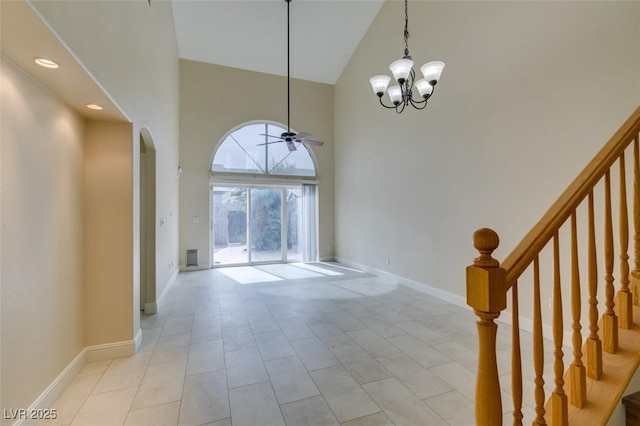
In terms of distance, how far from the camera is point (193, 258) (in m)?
6.82

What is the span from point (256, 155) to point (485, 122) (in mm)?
5323

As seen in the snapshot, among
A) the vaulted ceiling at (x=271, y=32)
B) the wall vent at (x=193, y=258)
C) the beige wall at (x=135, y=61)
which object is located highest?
the vaulted ceiling at (x=271, y=32)

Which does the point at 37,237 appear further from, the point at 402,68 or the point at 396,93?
the point at 396,93

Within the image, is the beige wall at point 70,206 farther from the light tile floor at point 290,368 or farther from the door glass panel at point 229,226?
the door glass panel at point 229,226

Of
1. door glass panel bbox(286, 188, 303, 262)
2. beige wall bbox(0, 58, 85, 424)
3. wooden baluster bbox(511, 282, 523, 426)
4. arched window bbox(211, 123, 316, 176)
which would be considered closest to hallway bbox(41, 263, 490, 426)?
beige wall bbox(0, 58, 85, 424)

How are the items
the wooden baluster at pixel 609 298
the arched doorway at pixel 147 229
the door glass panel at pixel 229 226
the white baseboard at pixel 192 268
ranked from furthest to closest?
1. the door glass panel at pixel 229 226
2. the white baseboard at pixel 192 268
3. the arched doorway at pixel 147 229
4. the wooden baluster at pixel 609 298

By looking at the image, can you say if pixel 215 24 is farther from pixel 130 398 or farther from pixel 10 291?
pixel 130 398

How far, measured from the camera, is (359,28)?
6.52 metres

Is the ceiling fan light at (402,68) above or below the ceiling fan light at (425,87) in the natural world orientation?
above

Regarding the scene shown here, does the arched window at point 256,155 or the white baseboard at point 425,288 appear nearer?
the white baseboard at point 425,288

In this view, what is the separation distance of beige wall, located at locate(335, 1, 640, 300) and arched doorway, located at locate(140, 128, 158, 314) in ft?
13.2

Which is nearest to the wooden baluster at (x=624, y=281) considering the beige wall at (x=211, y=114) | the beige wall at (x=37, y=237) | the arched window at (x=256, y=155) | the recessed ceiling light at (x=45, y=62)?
the recessed ceiling light at (x=45, y=62)

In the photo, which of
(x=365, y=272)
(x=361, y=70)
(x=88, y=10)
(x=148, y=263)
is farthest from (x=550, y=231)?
(x=361, y=70)

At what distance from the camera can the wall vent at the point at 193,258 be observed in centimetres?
680
